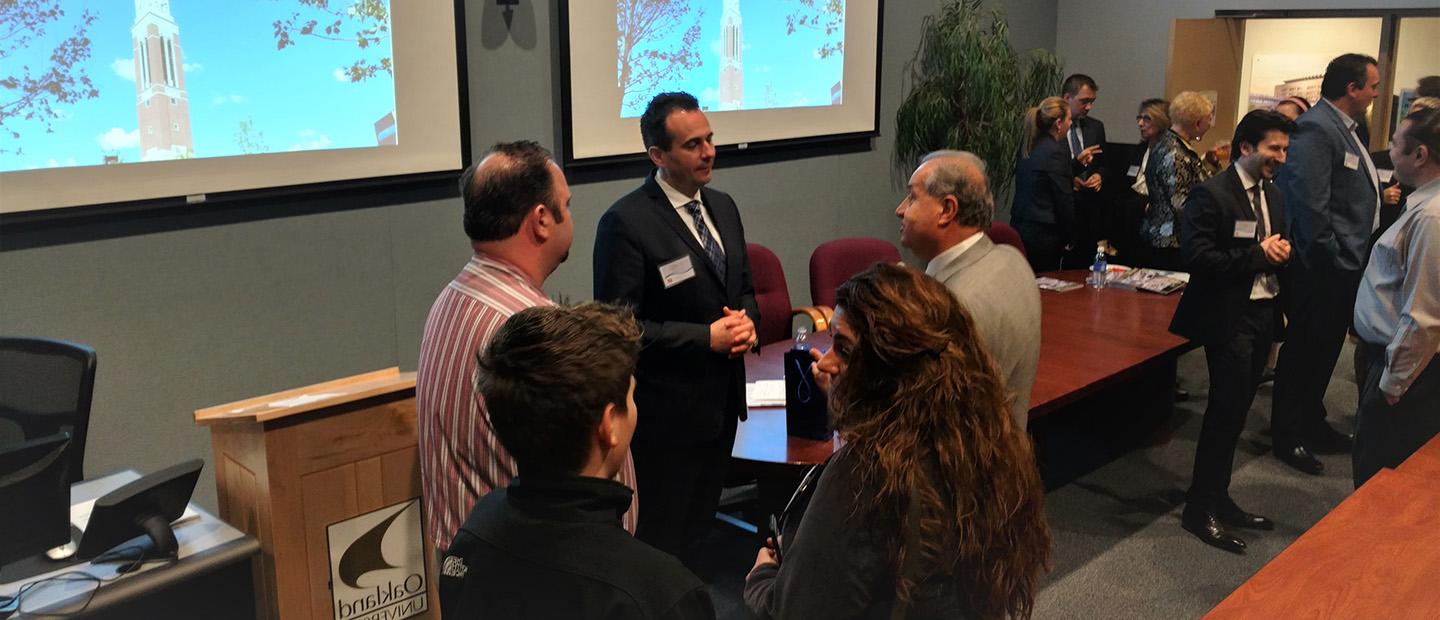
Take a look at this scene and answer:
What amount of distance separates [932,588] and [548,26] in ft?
11.6

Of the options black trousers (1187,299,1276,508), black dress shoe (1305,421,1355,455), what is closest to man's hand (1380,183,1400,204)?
black dress shoe (1305,421,1355,455)

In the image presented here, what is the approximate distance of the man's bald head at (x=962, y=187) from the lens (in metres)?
2.39

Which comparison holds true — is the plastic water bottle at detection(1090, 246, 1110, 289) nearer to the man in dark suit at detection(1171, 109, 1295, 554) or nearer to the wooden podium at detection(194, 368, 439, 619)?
the man in dark suit at detection(1171, 109, 1295, 554)

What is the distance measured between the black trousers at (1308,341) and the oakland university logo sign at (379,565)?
3.69 m

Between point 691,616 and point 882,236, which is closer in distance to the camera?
point 691,616

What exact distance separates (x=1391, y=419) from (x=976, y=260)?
157cm

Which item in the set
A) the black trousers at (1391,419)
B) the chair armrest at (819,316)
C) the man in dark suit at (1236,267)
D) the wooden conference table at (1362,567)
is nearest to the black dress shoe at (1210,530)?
the man in dark suit at (1236,267)

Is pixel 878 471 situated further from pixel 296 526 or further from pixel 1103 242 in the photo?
pixel 1103 242

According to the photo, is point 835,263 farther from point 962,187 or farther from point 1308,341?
point 962,187

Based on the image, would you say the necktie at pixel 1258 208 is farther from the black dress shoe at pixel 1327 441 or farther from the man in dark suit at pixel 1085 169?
the man in dark suit at pixel 1085 169

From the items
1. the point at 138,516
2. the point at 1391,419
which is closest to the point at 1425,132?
the point at 1391,419

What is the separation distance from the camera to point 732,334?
268cm

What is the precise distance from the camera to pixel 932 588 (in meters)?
1.54

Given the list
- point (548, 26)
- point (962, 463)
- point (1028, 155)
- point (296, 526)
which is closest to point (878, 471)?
point (962, 463)
